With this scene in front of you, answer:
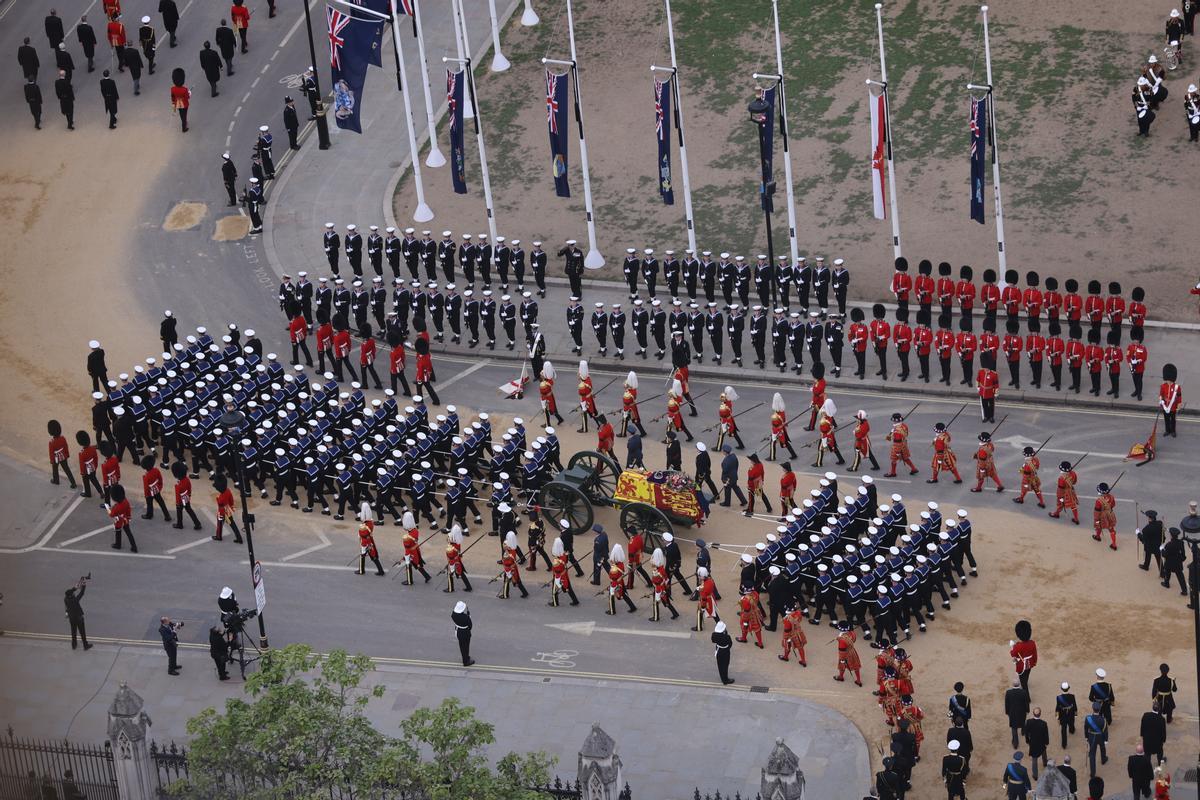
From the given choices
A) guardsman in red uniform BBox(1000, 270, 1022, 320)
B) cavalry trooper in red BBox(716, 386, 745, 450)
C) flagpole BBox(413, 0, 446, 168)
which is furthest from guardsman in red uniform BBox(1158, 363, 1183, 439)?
flagpole BBox(413, 0, 446, 168)

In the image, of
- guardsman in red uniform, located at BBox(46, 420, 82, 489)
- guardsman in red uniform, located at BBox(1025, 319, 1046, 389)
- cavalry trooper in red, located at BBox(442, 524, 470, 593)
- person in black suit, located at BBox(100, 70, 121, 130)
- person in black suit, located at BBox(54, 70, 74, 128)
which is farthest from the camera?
person in black suit, located at BBox(54, 70, 74, 128)

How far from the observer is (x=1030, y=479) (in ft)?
179

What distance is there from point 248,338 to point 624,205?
1236 cm

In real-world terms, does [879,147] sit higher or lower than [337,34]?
lower

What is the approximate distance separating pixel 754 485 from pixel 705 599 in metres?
4.61

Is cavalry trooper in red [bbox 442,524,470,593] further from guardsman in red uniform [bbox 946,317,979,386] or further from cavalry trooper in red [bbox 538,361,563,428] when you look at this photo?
guardsman in red uniform [bbox 946,317,979,386]

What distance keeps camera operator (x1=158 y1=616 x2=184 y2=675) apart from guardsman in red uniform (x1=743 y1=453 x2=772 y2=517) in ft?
41.8

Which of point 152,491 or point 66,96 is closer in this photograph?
point 152,491

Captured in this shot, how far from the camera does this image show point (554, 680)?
50.4m

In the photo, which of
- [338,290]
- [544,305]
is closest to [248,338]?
[338,290]

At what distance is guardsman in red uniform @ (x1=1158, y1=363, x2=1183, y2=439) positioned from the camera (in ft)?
184

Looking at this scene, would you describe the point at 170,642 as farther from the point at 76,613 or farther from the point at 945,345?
the point at 945,345

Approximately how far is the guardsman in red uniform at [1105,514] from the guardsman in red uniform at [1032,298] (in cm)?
852

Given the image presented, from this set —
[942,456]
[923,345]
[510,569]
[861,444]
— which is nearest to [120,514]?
[510,569]
